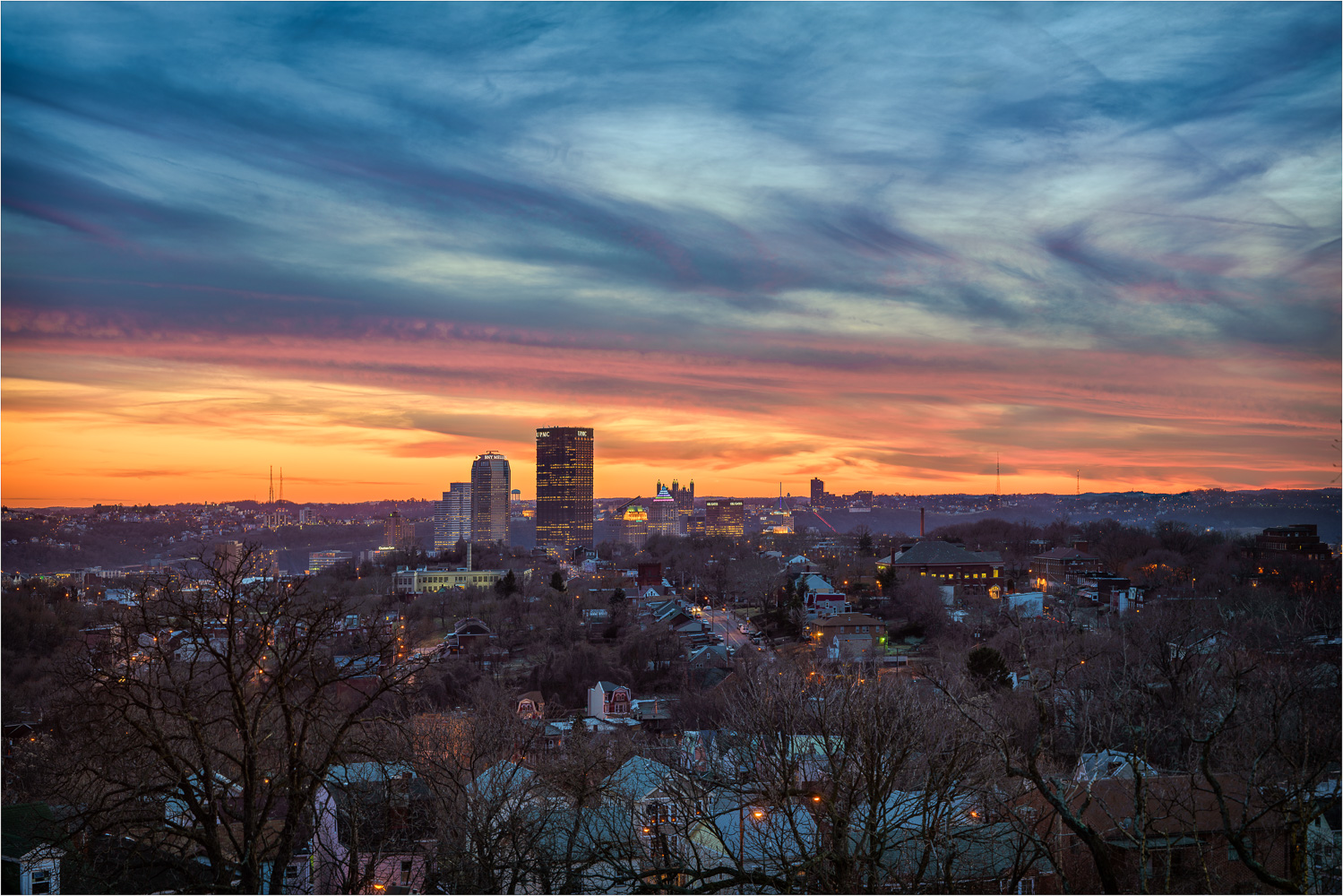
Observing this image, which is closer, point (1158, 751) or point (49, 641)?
point (1158, 751)

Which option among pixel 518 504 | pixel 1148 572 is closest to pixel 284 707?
pixel 1148 572

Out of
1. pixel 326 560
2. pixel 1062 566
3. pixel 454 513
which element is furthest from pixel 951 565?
pixel 454 513

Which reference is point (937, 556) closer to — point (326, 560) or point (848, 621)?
point (848, 621)

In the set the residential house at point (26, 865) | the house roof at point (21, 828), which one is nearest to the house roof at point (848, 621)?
the house roof at point (21, 828)

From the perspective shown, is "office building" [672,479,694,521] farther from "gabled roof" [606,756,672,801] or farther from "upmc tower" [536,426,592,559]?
"gabled roof" [606,756,672,801]

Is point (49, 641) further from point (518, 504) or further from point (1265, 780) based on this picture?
point (518, 504)

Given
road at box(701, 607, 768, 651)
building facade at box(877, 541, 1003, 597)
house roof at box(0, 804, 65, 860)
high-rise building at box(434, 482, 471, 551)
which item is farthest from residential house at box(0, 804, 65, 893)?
high-rise building at box(434, 482, 471, 551)
